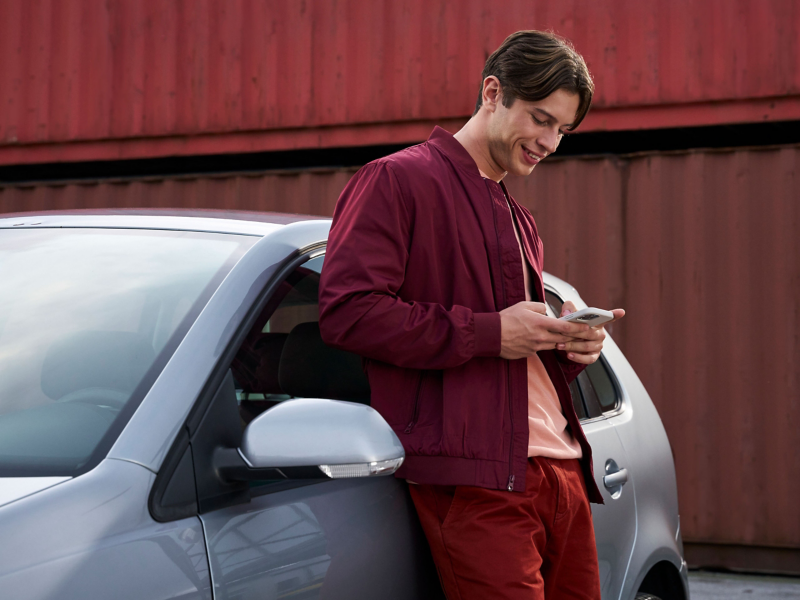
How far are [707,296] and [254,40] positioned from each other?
3.88 meters

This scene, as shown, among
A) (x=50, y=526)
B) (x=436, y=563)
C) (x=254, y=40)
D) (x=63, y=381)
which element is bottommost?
(x=436, y=563)

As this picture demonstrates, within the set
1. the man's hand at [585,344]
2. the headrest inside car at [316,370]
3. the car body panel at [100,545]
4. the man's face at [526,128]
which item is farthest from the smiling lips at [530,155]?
the car body panel at [100,545]

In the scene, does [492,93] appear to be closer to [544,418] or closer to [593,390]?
[544,418]

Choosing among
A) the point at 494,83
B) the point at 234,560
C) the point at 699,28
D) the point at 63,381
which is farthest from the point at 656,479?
the point at 699,28

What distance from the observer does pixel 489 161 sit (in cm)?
163

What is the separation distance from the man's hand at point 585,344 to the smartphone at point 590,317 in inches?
1.0

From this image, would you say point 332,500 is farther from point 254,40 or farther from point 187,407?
point 254,40

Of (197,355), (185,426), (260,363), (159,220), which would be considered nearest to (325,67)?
(159,220)

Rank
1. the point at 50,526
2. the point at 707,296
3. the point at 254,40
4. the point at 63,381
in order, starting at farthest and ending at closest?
the point at 254,40 → the point at 707,296 → the point at 63,381 → the point at 50,526

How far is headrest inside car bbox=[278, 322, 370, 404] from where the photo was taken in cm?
155

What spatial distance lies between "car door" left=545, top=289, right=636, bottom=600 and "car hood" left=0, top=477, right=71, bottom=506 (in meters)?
1.31

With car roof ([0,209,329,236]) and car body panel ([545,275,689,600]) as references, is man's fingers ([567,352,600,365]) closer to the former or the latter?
car body panel ([545,275,689,600])

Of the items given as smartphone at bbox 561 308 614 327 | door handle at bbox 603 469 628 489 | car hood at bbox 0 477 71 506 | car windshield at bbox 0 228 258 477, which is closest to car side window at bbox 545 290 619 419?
door handle at bbox 603 469 628 489

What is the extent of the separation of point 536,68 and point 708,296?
13.0 feet
